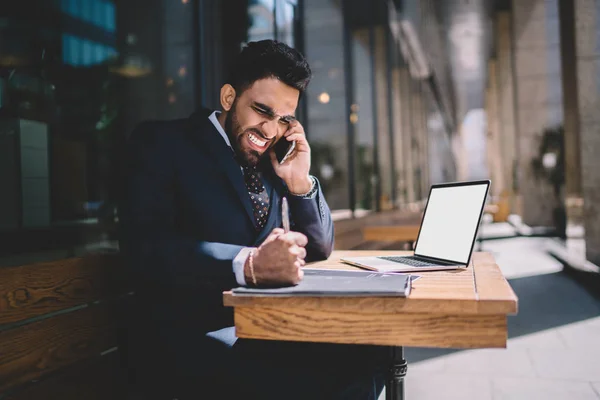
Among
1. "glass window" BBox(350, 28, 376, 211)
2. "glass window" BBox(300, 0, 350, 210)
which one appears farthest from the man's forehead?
"glass window" BBox(350, 28, 376, 211)

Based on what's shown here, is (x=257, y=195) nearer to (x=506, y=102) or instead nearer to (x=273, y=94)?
(x=273, y=94)

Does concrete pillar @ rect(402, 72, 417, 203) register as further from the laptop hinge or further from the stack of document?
the stack of document

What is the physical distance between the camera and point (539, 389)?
2.73 meters

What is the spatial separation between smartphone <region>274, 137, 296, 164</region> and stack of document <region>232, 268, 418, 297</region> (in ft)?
1.84

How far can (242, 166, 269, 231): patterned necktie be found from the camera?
1.71m

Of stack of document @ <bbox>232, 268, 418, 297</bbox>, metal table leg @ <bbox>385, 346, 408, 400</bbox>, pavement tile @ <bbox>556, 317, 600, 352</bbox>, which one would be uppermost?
stack of document @ <bbox>232, 268, 418, 297</bbox>

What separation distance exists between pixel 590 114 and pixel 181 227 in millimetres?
6469

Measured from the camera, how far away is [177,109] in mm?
3848

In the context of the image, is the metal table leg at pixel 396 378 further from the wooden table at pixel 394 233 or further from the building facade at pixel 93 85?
the wooden table at pixel 394 233

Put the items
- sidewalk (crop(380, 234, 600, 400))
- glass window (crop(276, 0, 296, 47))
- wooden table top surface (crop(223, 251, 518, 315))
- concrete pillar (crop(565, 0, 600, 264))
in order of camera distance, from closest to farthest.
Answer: wooden table top surface (crop(223, 251, 518, 315))
sidewalk (crop(380, 234, 600, 400))
glass window (crop(276, 0, 296, 47))
concrete pillar (crop(565, 0, 600, 264))

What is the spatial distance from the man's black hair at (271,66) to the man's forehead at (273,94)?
0.01 m

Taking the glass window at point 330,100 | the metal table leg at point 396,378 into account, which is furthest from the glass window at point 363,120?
the metal table leg at point 396,378

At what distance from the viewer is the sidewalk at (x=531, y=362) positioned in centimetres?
274

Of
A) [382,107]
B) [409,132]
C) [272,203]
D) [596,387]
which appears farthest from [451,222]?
[409,132]
